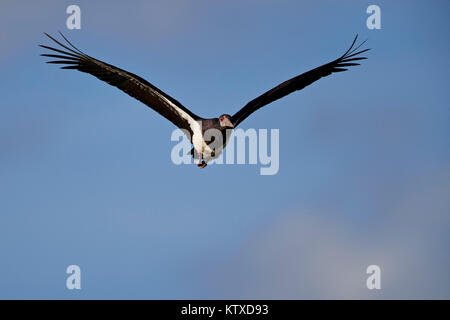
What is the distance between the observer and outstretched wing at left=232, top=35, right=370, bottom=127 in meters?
20.9

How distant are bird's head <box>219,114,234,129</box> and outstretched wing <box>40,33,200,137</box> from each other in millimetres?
781

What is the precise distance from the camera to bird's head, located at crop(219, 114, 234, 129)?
19.9 meters

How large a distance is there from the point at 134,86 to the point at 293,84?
5.05 m

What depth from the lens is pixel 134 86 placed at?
2038 centimetres

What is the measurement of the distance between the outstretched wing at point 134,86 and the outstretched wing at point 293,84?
150 cm

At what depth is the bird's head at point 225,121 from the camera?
19906mm

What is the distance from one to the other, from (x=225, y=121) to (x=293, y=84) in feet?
10.8

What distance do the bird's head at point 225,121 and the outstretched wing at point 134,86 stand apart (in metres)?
0.78

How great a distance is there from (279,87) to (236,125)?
7.10 ft

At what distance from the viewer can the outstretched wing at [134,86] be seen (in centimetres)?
1991
